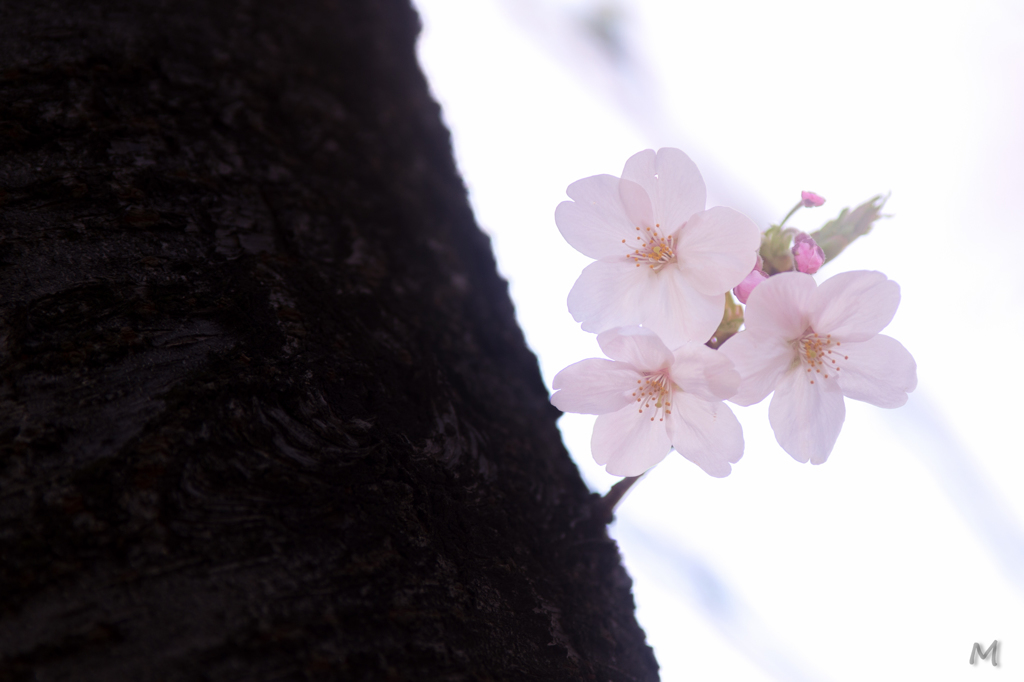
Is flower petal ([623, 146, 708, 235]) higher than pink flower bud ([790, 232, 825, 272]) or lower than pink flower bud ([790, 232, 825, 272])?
lower

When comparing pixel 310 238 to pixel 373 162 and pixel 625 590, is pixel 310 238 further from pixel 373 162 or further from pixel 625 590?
pixel 625 590

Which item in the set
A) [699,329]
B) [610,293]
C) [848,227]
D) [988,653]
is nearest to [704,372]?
[699,329]

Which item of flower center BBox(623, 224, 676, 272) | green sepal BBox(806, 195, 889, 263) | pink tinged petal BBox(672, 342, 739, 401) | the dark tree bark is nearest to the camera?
the dark tree bark

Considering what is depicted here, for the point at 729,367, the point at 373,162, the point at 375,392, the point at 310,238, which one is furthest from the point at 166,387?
the point at 373,162

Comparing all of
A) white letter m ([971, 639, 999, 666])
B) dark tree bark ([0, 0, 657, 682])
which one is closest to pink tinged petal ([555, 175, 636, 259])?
dark tree bark ([0, 0, 657, 682])

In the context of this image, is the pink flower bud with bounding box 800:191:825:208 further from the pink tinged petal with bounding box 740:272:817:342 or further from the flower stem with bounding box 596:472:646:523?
the flower stem with bounding box 596:472:646:523

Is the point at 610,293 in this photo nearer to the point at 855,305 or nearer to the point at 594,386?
the point at 594,386
